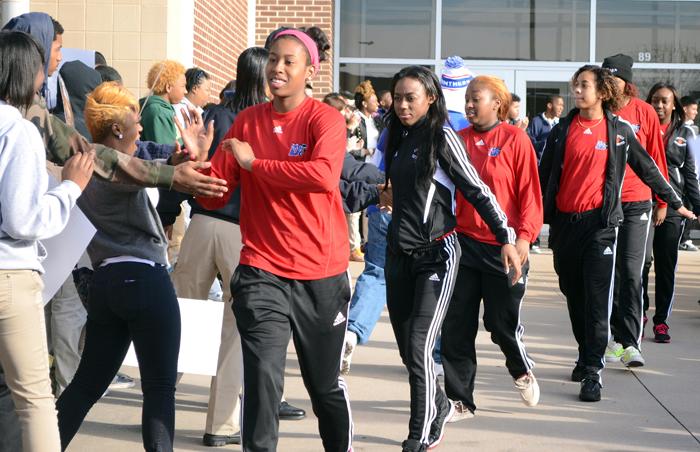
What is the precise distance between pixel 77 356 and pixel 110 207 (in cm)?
213

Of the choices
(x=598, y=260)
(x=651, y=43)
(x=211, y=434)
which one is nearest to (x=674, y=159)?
(x=598, y=260)

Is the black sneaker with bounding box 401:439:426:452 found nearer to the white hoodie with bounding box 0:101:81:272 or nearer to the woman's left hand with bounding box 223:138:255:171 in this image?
the woman's left hand with bounding box 223:138:255:171

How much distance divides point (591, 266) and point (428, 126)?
204cm

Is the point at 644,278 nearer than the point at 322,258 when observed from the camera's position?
No

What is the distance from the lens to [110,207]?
475 cm

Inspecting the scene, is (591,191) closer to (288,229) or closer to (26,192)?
(288,229)

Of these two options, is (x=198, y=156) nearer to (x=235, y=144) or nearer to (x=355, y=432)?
(x=235, y=144)

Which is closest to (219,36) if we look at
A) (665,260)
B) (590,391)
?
(665,260)

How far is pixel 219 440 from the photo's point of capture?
5816mm

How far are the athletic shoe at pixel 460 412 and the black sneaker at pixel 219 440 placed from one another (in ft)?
4.28

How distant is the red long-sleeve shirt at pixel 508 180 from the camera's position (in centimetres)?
634

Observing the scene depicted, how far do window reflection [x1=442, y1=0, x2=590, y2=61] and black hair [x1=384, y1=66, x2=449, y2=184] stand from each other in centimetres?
1234

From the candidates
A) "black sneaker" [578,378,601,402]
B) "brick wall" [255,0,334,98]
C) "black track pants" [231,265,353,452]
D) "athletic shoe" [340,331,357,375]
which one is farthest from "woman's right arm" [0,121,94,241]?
"brick wall" [255,0,334,98]

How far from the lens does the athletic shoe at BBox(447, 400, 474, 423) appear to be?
645 centimetres
